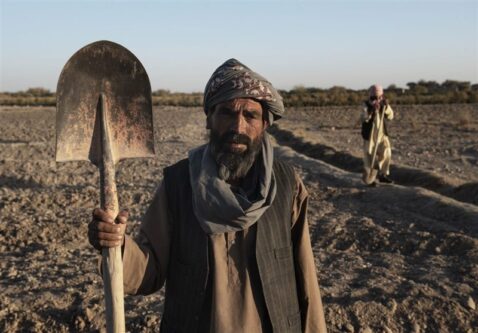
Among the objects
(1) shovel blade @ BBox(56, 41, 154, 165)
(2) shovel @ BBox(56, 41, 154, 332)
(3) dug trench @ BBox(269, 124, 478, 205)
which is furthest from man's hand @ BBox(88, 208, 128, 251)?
(3) dug trench @ BBox(269, 124, 478, 205)

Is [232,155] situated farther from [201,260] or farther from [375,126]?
[375,126]

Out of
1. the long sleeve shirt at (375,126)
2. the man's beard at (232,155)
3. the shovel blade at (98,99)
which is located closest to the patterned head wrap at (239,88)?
the man's beard at (232,155)

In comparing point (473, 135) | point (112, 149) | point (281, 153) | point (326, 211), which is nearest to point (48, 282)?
point (112, 149)

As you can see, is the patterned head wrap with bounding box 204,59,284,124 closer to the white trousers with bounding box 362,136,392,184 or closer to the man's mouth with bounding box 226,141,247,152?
the man's mouth with bounding box 226,141,247,152

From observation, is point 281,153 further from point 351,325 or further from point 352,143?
point 351,325

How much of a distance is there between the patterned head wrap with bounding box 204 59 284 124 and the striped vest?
274 millimetres

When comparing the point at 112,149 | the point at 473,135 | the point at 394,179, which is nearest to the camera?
the point at 112,149

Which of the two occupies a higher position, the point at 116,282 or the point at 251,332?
the point at 116,282

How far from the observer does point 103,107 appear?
2246 millimetres

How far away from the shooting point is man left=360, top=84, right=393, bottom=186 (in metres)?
9.27

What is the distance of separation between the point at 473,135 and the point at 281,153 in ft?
25.8

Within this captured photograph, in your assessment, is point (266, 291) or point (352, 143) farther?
point (352, 143)

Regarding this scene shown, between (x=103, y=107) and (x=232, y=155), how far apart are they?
0.53 metres

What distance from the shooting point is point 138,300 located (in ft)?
14.5
